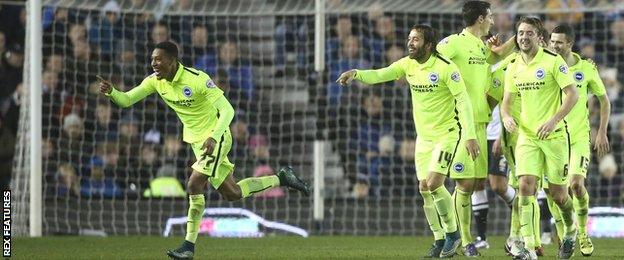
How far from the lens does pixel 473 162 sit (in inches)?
441

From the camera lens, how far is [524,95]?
10.5m

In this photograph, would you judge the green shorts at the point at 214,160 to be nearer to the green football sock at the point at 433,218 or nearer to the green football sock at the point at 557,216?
the green football sock at the point at 433,218

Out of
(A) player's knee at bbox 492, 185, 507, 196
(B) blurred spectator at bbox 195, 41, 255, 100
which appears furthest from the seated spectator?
(A) player's knee at bbox 492, 185, 507, 196

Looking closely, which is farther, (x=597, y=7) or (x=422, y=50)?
(x=597, y=7)

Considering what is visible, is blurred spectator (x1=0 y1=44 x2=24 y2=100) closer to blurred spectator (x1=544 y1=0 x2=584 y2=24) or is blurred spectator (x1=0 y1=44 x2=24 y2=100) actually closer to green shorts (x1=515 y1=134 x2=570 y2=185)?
blurred spectator (x1=544 y1=0 x2=584 y2=24)

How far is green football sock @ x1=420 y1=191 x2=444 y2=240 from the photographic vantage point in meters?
10.8

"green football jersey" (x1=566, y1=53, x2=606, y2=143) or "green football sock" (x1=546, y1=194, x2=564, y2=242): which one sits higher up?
"green football jersey" (x1=566, y1=53, x2=606, y2=143)

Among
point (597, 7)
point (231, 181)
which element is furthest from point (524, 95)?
point (597, 7)

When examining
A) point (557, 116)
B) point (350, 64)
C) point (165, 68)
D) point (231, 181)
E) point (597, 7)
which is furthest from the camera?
point (350, 64)

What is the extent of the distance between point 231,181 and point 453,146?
195cm

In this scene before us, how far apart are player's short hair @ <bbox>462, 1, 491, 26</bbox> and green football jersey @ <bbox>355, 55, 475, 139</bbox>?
0.98 meters

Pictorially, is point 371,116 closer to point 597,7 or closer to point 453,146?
point 597,7

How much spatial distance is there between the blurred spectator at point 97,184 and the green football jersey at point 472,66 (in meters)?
5.97

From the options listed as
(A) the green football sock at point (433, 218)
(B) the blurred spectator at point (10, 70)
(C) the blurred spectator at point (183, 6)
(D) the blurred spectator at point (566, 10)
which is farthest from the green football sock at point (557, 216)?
(B) the blurred spectator at point (10, 70)
